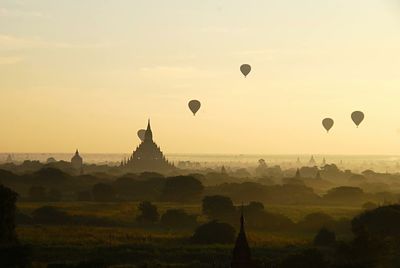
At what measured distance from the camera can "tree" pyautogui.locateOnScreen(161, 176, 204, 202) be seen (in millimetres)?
100688

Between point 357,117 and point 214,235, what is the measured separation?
63412 millimetres

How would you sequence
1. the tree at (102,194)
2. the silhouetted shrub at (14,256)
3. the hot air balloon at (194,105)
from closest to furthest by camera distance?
1. the silhouetted shrub at (14,256)
2. the tree at (102,194)
3. the hot air balloon at (194,105)

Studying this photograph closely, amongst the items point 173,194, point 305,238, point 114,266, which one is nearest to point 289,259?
point 114,266

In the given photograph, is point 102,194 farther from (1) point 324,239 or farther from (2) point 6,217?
(2) point 6,217

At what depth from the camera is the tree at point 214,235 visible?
54.7m

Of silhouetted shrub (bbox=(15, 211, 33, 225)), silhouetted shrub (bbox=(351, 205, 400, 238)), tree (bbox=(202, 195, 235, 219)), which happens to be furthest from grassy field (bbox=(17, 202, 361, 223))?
silhouetted shrub (bbox=(351, 205, 400, 238))

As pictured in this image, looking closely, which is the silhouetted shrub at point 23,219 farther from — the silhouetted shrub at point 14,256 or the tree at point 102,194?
the silhouetted shrub at point 14,256

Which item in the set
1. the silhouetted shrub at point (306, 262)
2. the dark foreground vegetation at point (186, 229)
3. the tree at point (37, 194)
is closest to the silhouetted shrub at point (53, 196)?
the dark foreground vegetation at point (186, 229)

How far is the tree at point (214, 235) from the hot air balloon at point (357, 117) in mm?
60327

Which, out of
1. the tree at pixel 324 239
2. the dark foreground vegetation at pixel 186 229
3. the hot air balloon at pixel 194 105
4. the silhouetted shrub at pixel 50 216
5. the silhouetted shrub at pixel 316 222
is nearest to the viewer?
the dark foreground vegetation at pixel 186 229

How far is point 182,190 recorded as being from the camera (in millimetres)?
101125

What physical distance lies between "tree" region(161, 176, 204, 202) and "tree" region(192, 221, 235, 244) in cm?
4382

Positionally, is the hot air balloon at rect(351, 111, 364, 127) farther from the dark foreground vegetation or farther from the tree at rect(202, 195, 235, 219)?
the tree at rect(202, 195, 235, 219)

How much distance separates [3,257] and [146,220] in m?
32.9
